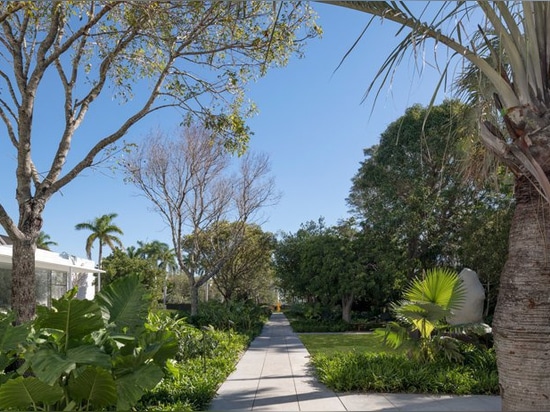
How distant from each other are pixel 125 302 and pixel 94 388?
1.19 m

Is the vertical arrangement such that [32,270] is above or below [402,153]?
below

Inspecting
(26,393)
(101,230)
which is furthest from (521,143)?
(101,230)

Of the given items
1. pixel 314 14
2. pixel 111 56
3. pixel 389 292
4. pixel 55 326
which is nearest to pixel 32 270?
pixel 55 326

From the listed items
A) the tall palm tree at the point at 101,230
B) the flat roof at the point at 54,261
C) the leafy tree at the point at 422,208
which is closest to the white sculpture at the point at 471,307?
the leafy tree at the point at 422,208

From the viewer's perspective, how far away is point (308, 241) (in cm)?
2727

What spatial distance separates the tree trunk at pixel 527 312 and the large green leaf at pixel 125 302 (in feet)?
12.6

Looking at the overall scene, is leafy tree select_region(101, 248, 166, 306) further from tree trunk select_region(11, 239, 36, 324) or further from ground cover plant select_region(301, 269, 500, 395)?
tree trunk select_region(11, 239, 36, 324)

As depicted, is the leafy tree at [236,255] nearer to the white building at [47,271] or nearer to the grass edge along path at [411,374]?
the white building at [47,271]

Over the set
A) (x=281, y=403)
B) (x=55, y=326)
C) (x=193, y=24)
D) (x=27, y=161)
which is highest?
(x=193, y=24)

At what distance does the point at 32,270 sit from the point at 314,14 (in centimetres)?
605

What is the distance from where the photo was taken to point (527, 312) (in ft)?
13.4

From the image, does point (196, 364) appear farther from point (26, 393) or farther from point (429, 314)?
point (26, 393)

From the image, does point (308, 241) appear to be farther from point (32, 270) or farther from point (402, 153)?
point (32, 270)

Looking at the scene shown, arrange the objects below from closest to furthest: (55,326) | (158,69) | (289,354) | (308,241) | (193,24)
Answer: (55,326), (193,24), (158,69), (289,354), (308,241)
